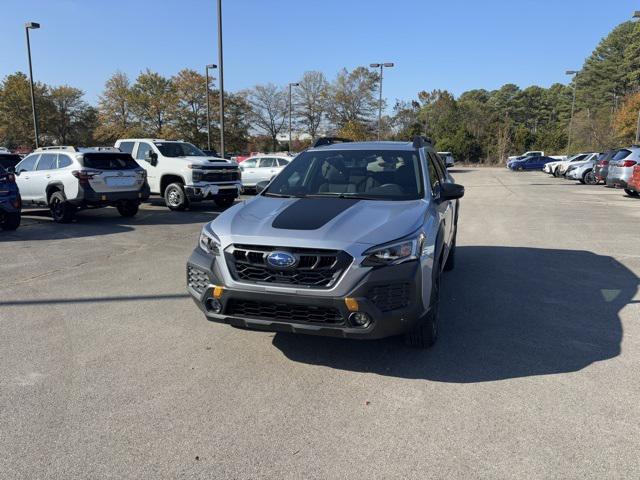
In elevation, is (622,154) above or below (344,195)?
above

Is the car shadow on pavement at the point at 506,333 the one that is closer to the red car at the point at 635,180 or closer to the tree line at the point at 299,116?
the red car at the point at 635,180

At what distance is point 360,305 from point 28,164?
39.4 feet

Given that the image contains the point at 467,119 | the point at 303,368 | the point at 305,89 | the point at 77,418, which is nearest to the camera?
the point at 77,418

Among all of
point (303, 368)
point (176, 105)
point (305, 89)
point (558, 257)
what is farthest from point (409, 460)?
point (305, 89)

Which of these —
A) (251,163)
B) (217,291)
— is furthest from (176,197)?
(217,291)

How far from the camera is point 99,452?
284 centimetres

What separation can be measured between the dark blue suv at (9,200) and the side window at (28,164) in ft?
7.63

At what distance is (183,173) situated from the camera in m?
13.9

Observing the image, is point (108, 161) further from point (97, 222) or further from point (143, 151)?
point (143, 151)

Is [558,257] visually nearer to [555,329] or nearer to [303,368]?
[555,329]

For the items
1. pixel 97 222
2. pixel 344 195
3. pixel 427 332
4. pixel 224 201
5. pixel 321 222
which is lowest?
pixel 97 222

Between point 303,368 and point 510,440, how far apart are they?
1.59 meters

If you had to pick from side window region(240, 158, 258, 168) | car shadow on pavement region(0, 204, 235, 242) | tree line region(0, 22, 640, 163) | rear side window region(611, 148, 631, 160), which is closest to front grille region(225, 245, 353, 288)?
car shadow on pavement region(0, 204, 235, 242)

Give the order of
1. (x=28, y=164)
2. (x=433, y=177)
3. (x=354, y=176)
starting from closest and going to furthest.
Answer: (x=354, y=176) → (x=433, y=177) → (x=28, y=164)
